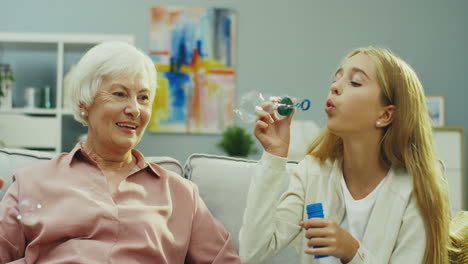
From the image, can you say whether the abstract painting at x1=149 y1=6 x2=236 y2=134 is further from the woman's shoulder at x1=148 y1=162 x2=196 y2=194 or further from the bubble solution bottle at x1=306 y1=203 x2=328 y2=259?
the bubble solution bottle at x1=306 y1=203 x2=328 y2=259

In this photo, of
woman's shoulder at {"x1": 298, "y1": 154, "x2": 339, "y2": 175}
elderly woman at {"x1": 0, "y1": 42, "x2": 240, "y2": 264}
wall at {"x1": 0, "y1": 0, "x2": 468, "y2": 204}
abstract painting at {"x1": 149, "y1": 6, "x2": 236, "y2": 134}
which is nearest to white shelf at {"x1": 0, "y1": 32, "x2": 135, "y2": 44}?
wall at {"x1": 0, "y1": 0, "x2": 468, "y2": 204}

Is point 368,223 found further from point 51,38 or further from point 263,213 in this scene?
point 51,38

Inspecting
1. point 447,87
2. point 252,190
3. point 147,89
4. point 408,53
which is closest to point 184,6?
point 408,53

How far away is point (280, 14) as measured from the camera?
15.3 feet

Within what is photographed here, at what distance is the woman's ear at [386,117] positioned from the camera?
145cm

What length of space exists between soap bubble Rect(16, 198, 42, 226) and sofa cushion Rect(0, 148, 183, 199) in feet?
0.94

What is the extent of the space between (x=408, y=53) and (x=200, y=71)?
6.38 ft

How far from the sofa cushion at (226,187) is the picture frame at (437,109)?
3.31 metres

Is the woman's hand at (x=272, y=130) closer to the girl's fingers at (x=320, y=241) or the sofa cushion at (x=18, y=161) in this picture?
the girl's fingers at (x=320, y=241)

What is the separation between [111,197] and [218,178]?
1.28 feet

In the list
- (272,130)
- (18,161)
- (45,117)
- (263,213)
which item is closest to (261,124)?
(272,130)

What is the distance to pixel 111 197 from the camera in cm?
144

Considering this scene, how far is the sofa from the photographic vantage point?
1625 millimetres

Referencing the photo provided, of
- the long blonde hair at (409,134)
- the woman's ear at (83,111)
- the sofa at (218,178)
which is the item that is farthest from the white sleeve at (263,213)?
the woman's ear at (83,111)
